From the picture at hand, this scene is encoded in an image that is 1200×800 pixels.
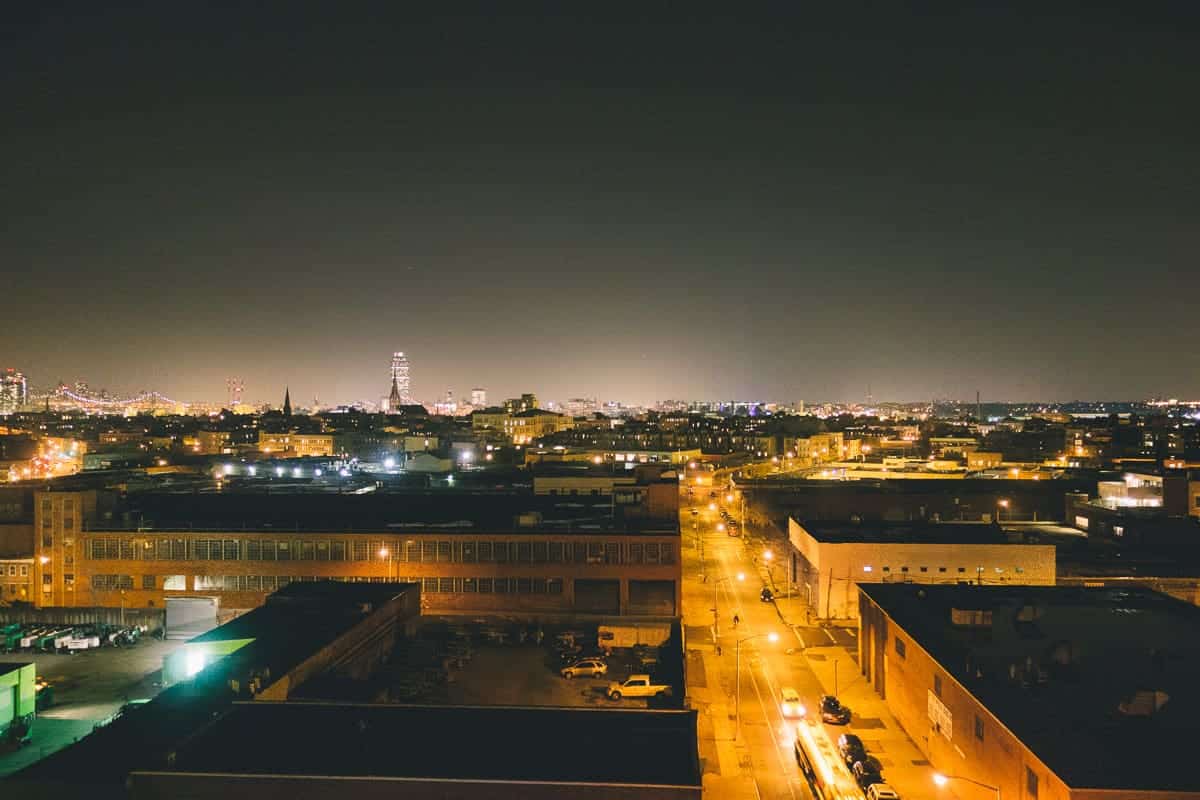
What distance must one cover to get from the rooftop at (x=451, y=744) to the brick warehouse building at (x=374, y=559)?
1565 centimetres

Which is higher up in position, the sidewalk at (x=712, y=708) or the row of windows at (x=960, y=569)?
the row of windows at (x=960, y=569)

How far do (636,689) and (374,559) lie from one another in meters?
15.0

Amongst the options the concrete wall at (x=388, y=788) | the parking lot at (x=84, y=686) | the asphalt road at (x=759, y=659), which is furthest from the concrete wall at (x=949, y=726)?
the parking lot at (x=84, y=686)

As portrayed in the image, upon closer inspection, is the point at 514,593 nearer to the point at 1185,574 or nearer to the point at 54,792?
the point at 54,792

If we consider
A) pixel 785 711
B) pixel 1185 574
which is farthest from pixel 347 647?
pixel 1185 574

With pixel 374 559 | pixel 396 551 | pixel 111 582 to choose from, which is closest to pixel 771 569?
pixel 396 551

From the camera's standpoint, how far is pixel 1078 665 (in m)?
20.5

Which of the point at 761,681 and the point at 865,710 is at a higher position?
the point at 761,681

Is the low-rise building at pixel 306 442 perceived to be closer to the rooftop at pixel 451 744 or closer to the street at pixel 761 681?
the street at pixel 761 681

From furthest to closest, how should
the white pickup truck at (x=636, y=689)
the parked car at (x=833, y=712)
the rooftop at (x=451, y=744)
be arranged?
the white pickup truck at (x=636, y=689) → the parked car at (x=833, y=712) → the rooftop at (x=451, y=744)

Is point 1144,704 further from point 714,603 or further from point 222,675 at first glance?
point 222,675

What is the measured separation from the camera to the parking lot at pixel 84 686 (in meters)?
22.3

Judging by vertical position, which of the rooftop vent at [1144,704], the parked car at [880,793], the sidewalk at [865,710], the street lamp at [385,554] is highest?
the street lamp at [385,554]

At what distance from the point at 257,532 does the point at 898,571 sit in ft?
86.2
